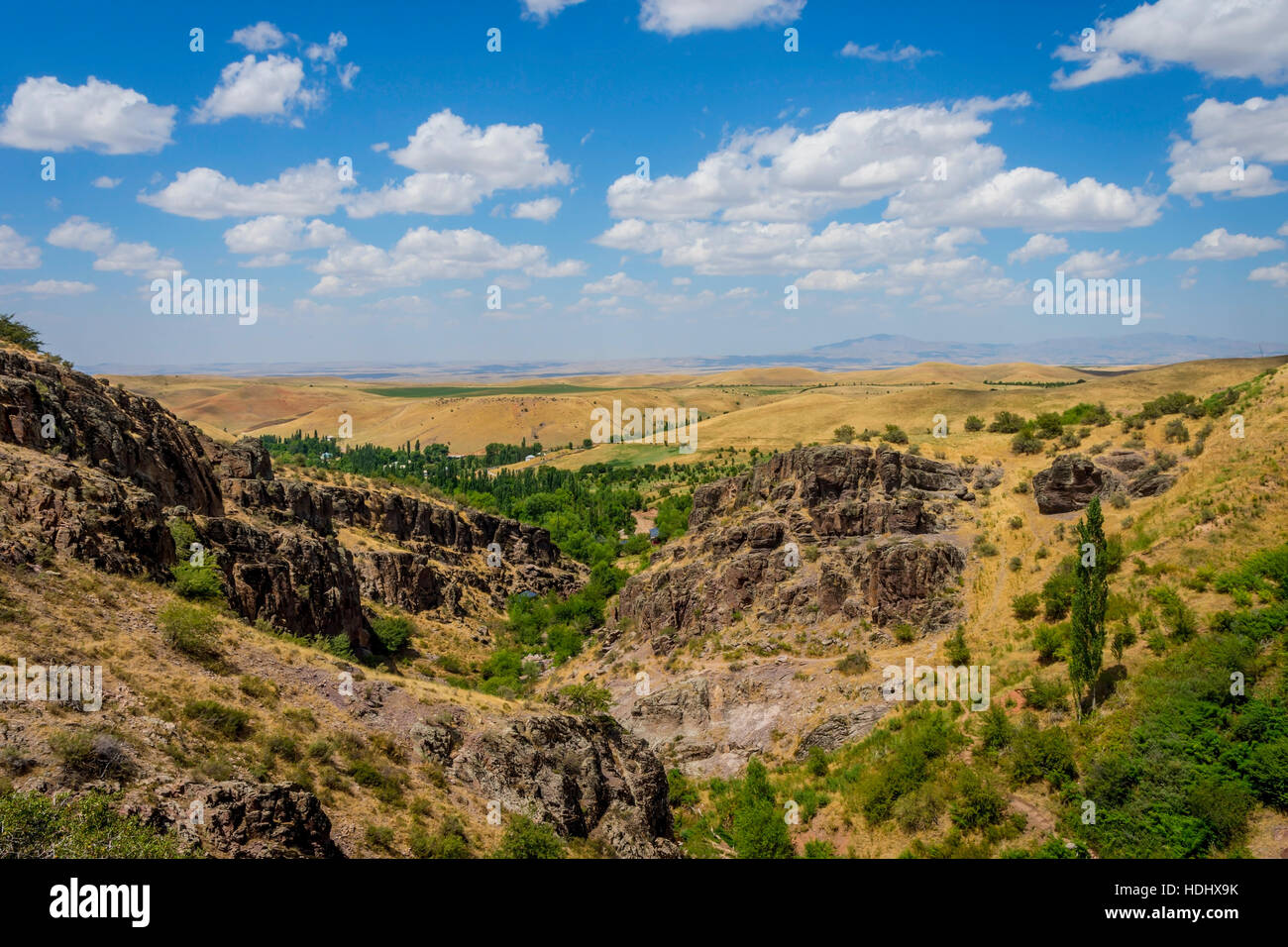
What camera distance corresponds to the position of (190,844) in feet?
43.3

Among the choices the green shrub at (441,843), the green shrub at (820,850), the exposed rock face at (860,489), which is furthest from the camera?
the exposed rock face at (860,489)

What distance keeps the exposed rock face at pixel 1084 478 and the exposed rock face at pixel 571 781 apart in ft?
84.5

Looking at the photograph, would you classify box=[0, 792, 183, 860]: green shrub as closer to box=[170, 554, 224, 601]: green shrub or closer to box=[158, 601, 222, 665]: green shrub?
box=[158, 601, 222, 665]: green shrub

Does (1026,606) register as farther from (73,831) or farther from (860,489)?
(73,831)

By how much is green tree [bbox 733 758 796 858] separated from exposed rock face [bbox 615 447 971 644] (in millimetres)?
11715

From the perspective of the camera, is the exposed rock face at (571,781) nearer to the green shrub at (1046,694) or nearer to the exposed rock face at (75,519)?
the exposed rock face at (75,519)

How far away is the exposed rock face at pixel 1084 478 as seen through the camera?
126 feet

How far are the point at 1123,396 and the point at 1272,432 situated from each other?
A: 314ft

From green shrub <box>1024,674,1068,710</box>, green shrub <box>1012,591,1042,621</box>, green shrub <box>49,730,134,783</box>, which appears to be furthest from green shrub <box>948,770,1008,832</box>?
green shrub <box>49,730,134,783</box>

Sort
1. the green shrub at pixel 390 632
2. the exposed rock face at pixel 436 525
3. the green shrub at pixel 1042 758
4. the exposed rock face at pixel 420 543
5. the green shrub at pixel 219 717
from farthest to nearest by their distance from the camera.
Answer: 1. the exposed rock face at pixel 436 525
2. the exposed rock face at pixel 420 543
3. the green shrub at pixel 390 632
4. the green shrub at pixel 1042 758
5. the green shrub at pixel 219 717

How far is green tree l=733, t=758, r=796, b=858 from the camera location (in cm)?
2617
